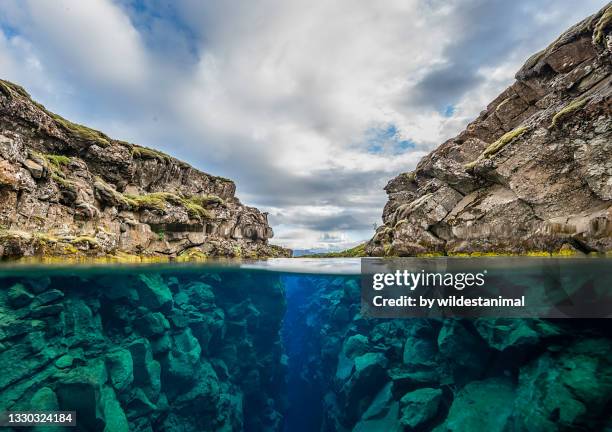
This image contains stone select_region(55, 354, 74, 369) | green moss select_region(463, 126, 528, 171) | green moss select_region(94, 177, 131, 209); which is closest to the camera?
stone select_region(55, 354, 74, 369)

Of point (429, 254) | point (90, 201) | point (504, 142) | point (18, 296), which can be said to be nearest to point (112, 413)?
point (18, 296)

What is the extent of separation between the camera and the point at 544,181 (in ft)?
85.9

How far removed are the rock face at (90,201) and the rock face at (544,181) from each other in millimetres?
43133

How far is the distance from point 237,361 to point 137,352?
14631 millimetres

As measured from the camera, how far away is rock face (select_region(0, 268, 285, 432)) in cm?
1639

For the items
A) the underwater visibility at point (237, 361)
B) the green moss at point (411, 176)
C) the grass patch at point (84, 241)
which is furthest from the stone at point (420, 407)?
the green moss at point (411, 176)

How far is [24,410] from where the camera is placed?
48.9ft

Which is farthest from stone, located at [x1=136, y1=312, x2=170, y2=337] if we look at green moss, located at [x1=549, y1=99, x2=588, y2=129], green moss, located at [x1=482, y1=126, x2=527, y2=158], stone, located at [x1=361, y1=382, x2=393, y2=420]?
green moss, located at [x1=549, y1=99, x2=588, y2=129]

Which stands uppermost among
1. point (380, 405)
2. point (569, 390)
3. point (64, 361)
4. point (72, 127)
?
point (72, 127)

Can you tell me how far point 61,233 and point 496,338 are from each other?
50.7 metres

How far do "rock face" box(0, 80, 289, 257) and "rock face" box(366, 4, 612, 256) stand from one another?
142ft

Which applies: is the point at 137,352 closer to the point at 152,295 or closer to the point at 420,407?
the point at 152,295

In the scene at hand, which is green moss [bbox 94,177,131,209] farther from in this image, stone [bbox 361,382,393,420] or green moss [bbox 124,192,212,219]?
stone [bbox 361,382,393,420]

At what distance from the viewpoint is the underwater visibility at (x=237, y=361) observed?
41.7 ft
